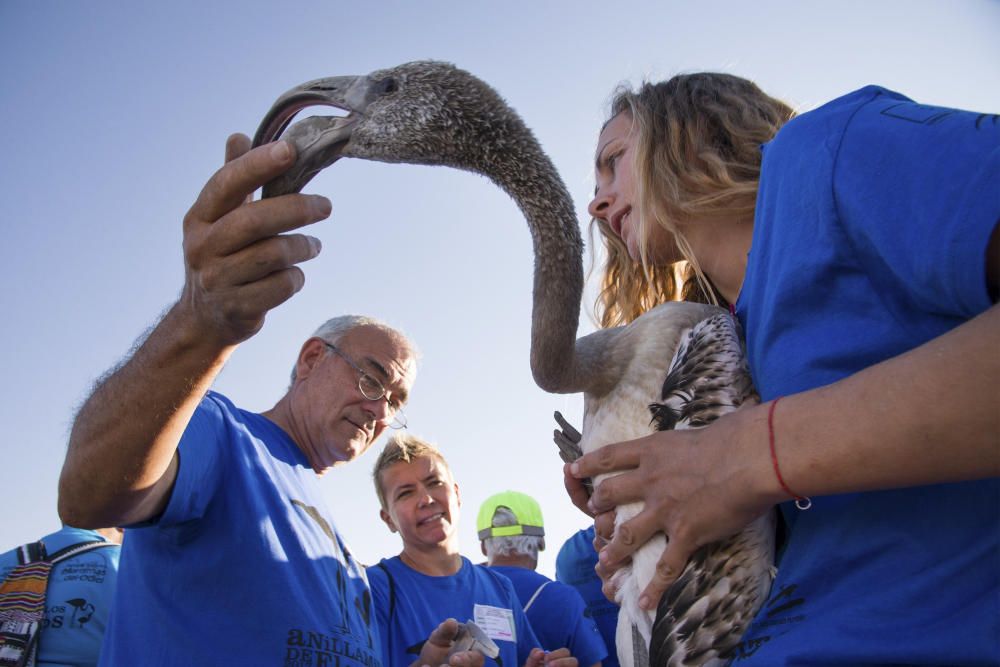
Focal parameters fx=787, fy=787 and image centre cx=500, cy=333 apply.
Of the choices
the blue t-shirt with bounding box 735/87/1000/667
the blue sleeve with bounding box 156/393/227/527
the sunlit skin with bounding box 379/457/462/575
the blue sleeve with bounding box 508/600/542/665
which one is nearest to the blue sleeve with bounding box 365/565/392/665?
the sunlit skin with bounding box 379/457/462/575

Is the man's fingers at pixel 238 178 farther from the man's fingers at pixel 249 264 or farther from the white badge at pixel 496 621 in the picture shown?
→ the white badge at pixel 496 621

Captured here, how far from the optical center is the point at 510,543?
694 centimetres

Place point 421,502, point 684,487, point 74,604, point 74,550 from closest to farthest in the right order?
point 684,487, point 74,604, point 74,550, point 421,502

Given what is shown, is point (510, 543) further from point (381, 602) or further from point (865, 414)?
point (865, 414)

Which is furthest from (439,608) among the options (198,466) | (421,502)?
(198,466)

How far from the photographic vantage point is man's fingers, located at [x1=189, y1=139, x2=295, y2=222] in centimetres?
190

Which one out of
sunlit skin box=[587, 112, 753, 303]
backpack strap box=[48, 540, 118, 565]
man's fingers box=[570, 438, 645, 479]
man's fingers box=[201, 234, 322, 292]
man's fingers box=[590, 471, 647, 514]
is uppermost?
sunlit skin box=[587, 112, 753, 303]

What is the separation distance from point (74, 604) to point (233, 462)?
6.46ft

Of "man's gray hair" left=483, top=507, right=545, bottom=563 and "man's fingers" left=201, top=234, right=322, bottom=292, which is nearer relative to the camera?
"man's fingers" left=201, top=234, right=322, bottom=292

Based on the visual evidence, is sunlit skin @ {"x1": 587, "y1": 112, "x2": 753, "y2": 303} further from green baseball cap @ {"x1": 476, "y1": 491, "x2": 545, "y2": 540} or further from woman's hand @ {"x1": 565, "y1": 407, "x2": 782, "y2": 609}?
green baseball cap @ {"x1": 476, "y1": 491, "x2": 545, "y2": 540}

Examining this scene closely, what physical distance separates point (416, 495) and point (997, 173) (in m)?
4.79

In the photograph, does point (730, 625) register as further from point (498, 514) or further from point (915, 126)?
point (498, 514)

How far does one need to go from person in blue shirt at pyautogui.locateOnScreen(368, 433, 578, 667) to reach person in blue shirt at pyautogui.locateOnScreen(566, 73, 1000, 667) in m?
3.02

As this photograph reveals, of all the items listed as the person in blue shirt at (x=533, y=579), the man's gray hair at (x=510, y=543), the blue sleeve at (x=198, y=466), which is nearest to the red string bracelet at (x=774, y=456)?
the blue sleeve at (x=198, y=466)
